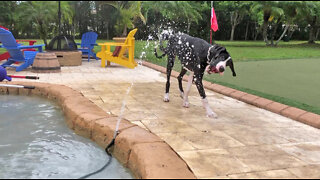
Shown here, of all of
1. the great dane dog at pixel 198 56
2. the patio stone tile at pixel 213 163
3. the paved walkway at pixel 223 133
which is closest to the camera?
the patio stone tile at pixel 213 163

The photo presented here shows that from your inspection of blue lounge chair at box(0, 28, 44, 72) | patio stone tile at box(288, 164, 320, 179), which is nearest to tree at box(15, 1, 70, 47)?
blue lounge chair at box(0, 28, 44, 72)

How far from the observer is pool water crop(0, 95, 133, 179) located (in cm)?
212

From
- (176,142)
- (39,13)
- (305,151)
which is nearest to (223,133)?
(176,142)

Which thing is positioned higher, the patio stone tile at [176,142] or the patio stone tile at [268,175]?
the patio stone tile at [176,142]

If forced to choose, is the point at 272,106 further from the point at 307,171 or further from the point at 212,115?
the point at 307,171

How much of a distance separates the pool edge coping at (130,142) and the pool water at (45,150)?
0.24 ft

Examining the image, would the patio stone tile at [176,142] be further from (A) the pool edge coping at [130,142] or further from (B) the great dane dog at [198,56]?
(B) the great dane dog at [198,56]

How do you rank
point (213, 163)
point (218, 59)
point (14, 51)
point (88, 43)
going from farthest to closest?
point (88, 43)
point (14, 51)
point (218, 59)
point (213, 163)

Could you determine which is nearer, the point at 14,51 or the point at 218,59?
the point at 218,59

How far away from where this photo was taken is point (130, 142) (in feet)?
7.48

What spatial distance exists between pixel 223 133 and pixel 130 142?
962mm

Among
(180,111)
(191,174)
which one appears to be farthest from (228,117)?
(191,174)

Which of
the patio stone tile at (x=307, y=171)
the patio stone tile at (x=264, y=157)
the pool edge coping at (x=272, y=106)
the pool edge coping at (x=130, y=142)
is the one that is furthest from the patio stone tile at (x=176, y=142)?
the pool edge coping at (x=272, y=106)

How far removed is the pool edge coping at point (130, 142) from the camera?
1.88 metres
